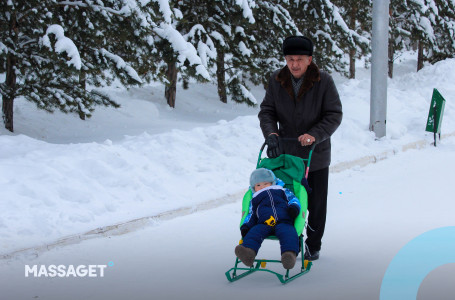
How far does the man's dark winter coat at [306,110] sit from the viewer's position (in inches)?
209

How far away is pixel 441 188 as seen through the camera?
30.0 feet

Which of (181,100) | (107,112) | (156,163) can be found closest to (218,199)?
(156,163)

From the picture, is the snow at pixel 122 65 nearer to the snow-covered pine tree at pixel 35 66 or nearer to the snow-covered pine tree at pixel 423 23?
the snow-covered pine tree at pixel 35 66

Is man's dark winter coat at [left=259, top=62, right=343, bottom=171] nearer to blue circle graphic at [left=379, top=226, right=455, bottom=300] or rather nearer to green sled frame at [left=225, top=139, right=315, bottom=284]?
green sled frame at [left=225, top=139, right=315, bottom=284]

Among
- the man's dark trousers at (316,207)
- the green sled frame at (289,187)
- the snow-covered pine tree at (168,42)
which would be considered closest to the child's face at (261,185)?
the green sled frame at (289,187)

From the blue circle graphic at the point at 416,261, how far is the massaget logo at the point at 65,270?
2.54 meters

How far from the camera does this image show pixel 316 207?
5.48m

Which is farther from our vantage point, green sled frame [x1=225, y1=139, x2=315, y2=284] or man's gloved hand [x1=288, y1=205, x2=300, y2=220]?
green sled frame [x1=225, y1=139, x2=315, y2=284]

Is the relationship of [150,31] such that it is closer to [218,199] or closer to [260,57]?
[218,199]

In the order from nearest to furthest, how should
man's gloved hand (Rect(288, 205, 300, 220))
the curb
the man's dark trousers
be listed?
man's gloved hand (Rect(288, 205, 300, 220))
the man's dark trousers
the curb

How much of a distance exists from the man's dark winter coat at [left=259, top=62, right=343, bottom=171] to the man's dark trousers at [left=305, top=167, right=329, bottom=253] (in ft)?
0.34

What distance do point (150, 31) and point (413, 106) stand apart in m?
10.8

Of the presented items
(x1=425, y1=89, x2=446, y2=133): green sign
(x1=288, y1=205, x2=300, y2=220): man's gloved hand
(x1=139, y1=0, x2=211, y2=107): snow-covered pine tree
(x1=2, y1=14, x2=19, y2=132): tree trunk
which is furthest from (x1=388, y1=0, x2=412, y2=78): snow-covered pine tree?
(x1=288, y1=205, x2=300, y2=220): man's gloved hand

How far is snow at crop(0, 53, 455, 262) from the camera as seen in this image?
6.70 m
